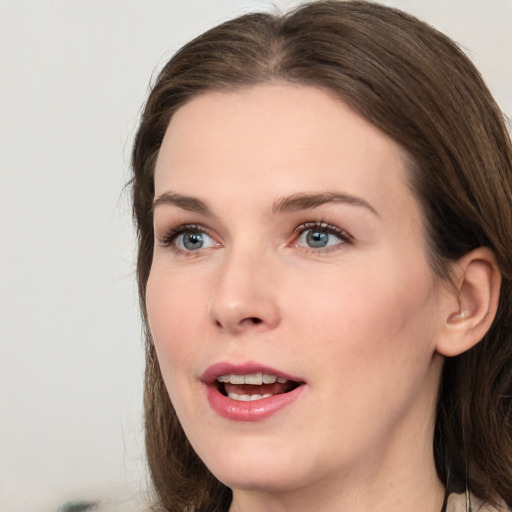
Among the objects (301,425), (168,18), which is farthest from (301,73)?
(168,18)

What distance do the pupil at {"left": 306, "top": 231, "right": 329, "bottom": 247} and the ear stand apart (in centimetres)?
35

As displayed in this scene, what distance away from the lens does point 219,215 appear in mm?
2725

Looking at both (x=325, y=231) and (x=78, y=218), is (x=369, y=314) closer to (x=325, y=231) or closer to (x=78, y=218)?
(x=325, y=231)

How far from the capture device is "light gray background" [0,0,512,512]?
14.8ft

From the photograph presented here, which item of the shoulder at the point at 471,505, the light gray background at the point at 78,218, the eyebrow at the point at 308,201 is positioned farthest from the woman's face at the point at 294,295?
the light gray background at the point at 78,218

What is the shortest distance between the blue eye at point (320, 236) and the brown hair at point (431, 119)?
23 centimetres

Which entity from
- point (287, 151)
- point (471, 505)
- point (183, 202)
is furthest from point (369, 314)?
point (471, 505)

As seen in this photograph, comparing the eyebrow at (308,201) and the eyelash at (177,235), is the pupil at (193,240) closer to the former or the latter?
the eyelash at (177,235)

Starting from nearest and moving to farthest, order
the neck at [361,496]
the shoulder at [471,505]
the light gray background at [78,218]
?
the neck at [361,496]
the shoulder at [471,505]
the light gray background at [78,218]

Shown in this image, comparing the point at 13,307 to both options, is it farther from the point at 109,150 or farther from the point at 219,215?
the point at 219,215

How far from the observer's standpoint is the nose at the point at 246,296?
8.48 feet

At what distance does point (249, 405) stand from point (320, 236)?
40 centimetres

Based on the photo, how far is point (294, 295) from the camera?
2633mm

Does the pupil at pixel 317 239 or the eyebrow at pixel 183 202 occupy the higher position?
the eyebrow at pixel 183 202
